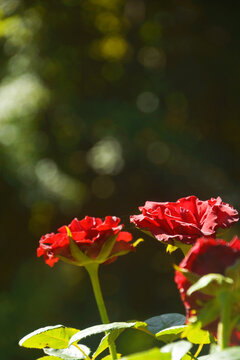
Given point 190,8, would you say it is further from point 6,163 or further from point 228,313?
point 228,313

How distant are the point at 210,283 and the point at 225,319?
0.02 meters

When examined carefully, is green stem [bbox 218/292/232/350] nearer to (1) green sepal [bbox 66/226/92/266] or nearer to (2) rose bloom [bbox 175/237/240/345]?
(2) rose bloom [bbox 175/237/240/345]

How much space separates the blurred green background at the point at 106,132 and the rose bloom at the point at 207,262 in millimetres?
1908

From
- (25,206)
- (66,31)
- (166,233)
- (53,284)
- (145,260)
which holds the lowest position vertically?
(145,260)

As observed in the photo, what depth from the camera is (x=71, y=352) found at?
A: 359mm

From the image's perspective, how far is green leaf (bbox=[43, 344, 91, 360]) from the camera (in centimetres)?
35

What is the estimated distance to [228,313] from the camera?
→ 22 cm

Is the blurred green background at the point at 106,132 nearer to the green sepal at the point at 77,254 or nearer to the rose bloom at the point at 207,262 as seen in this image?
the green sepal at the point at 77,254

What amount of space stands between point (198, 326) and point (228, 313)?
0.06ft

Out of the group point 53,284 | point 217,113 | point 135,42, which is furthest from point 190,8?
point 53,284

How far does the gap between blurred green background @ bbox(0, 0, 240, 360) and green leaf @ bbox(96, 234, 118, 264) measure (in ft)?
5.85

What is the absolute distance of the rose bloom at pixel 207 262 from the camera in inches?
9.1

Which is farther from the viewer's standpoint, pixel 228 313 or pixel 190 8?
pixel 190 8

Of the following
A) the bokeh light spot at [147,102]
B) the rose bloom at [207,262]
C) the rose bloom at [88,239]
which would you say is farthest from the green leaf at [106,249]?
the bokeh light spot at [147,102]
